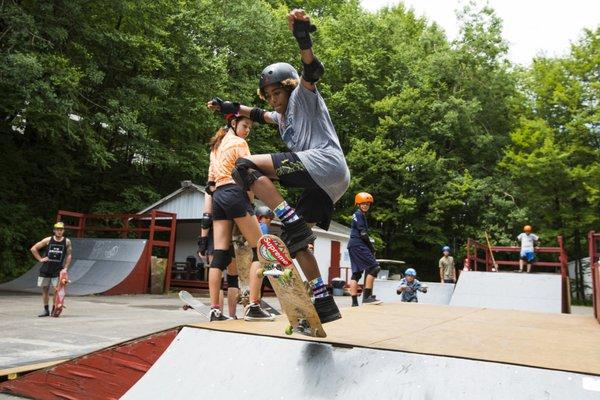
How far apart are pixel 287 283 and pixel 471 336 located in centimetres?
156

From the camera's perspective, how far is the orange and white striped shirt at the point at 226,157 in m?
4.96

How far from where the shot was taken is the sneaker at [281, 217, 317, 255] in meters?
3.09

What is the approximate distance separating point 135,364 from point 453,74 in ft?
112

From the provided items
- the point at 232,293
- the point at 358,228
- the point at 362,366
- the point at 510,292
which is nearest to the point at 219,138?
the point at 232,293

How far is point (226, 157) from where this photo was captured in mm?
4996

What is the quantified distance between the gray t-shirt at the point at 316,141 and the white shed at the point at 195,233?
46.5ft

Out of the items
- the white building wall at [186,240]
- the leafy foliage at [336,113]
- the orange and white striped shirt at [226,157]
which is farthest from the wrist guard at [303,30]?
the white building wall at [186,240]

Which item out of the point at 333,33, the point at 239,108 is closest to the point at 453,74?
the point at 333,33

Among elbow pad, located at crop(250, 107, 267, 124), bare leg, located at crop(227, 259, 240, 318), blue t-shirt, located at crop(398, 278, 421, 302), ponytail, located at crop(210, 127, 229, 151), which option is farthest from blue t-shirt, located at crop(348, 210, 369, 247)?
elbow pad, located at crop(250, 107, 267, 124)

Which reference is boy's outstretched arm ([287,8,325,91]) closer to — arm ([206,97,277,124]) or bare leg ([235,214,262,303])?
arm ([206,97,277,124])

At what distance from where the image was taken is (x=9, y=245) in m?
18.6

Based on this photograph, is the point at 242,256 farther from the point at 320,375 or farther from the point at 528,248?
the point at 528,248

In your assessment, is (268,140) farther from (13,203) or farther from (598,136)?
(598,136)

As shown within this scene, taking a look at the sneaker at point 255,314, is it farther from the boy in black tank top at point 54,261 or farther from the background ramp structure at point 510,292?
the background ramp structure at point 510,292
